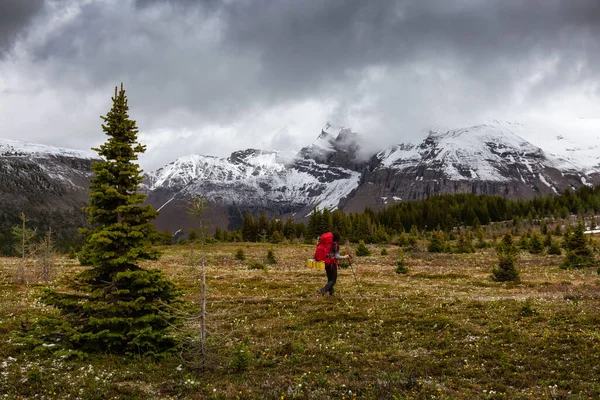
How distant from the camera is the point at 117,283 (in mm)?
15031

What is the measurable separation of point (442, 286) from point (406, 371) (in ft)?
70.9

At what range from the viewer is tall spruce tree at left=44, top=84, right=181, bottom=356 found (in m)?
14.4

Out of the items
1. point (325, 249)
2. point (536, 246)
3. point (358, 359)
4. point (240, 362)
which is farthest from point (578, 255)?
point (240, 362)

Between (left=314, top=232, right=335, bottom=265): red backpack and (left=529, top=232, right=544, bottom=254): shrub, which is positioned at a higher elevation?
(left=314, top=232, right=335, bottom=265): red backpack

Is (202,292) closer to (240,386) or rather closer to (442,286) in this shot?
(240,386)

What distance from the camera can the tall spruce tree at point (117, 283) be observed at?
14.4m

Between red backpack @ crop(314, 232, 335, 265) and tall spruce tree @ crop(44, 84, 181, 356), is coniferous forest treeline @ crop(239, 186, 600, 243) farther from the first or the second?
tall spruce tree @ crop(44, 84, 181, 356)

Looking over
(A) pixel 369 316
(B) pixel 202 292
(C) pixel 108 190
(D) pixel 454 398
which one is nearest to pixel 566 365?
(D) pixel 454 398

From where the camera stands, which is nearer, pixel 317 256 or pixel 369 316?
pixel 369 316

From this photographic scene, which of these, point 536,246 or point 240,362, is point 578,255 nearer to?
point 536,246

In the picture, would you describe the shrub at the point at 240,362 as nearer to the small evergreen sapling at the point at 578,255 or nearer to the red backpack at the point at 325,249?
the red backpack at the point at 325,249

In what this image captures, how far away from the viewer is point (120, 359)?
14086mm

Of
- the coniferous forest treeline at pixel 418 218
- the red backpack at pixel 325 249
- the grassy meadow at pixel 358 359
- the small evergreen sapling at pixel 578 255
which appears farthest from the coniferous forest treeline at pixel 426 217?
the grassy meadow at pixel 358 359

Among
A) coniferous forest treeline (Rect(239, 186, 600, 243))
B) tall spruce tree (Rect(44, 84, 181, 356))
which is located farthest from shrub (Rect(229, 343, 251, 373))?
coniferous forest treeline (Rect(239, 186, 600, 243))
